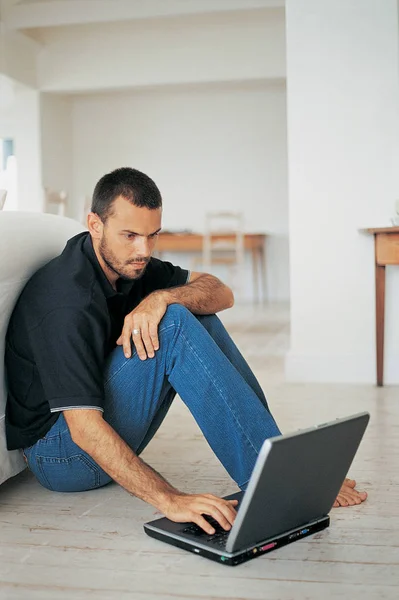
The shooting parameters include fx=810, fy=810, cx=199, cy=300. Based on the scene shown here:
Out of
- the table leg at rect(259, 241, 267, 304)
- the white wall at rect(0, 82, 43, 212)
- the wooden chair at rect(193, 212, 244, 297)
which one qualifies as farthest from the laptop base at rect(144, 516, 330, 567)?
the table leg at rect(259, 241, 267, 304)

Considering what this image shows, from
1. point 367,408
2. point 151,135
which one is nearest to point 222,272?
point 151,135

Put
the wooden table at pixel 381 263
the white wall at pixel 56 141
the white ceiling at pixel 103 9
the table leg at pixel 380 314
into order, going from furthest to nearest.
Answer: the white wall at pixel 56 141
the white ceiling at pixel 103 9
the table leg at pixel 380 314
the wooden table at pixel 381 263

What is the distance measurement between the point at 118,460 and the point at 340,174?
2511 millimetres

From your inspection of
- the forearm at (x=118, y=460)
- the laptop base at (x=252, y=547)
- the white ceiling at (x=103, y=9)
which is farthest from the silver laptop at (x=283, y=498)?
the white ceiling at (x=103, y=9)

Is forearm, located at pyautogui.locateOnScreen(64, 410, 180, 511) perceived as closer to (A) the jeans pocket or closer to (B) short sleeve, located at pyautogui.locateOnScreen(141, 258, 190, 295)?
(A) the jeans pocket

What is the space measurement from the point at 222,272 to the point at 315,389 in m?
6.14

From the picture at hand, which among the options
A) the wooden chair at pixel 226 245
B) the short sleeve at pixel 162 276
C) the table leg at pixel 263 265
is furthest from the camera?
the table leg at pixel 263 265

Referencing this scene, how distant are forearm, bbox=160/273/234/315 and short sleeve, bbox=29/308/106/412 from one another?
8.7 inches

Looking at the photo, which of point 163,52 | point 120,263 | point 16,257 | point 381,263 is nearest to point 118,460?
point 120,263

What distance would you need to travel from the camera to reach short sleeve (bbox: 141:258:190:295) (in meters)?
2.16

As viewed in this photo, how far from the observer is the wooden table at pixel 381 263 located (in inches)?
141

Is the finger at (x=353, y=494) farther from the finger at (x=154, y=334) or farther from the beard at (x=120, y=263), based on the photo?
the beard at (x=120, y=263)

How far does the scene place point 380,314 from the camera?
3.71 m

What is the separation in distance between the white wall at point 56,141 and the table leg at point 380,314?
6.02 metres
